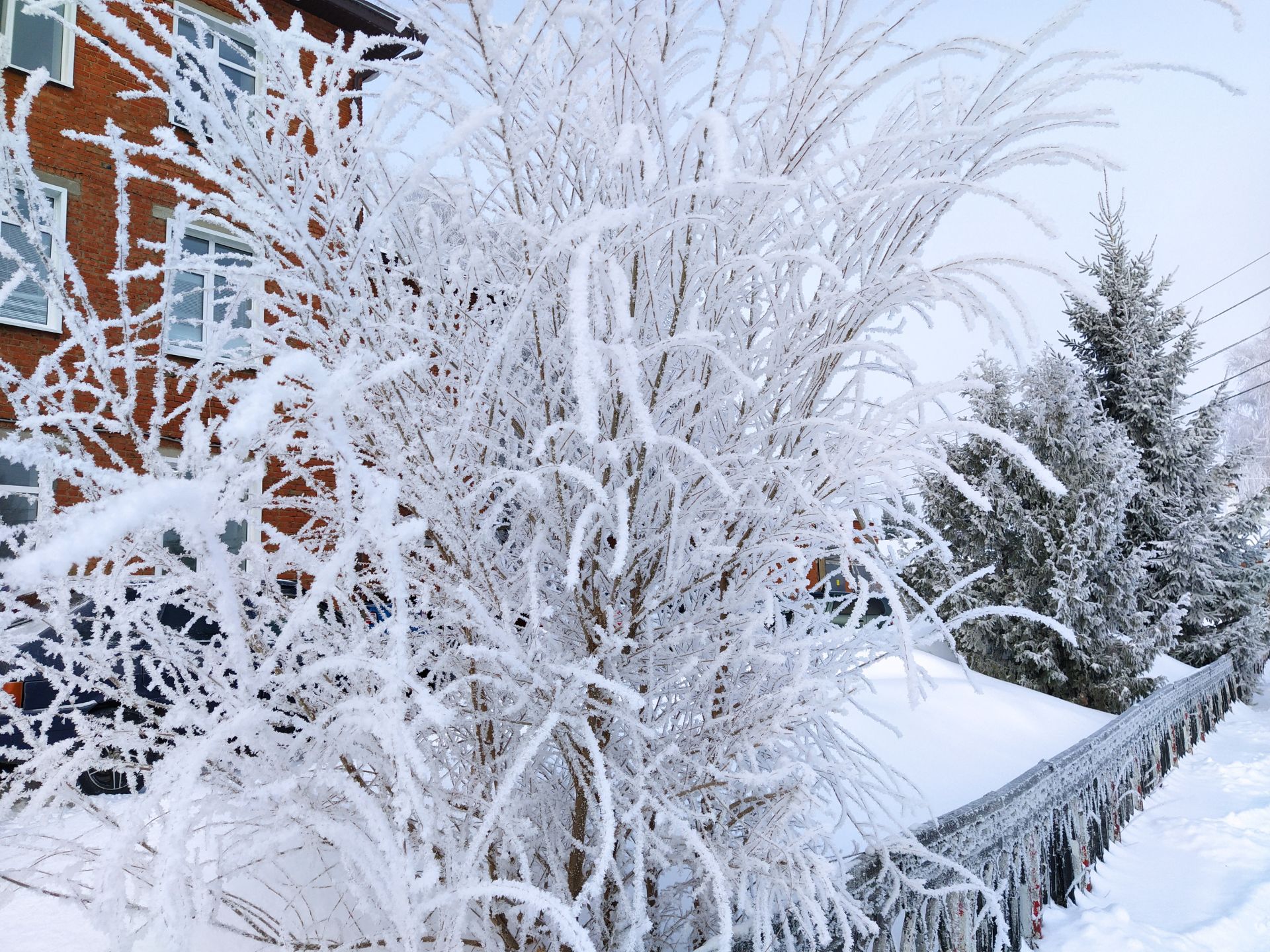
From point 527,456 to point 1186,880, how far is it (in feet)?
14.1

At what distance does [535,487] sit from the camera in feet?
3.28

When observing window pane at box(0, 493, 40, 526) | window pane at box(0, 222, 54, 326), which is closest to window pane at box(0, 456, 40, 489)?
window pane at box(0, 493, 40, 526)

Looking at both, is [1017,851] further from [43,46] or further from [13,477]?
[43,46]

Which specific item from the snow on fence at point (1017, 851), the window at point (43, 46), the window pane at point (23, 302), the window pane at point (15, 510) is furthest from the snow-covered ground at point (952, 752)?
the window at point (43, 46)

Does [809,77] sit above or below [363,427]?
above

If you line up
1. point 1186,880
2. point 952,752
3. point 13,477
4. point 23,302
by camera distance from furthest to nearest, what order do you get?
point 13,477 < point 23,302 < point 952,752 < point 1186,880

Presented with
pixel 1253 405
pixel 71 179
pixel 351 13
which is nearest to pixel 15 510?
pixel 71 179

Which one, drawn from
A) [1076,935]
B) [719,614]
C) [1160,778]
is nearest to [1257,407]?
[1160,778]

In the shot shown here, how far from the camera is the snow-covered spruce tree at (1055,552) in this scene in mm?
7871

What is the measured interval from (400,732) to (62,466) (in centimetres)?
51

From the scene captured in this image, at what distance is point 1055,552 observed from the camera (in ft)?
26.3

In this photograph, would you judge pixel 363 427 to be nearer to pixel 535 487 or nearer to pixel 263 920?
pixel 535 487

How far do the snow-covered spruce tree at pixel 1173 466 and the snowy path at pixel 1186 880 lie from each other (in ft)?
14.8

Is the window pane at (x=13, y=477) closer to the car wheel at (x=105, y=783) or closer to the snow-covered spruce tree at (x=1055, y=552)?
the car wheel at (x=105, y=783)
